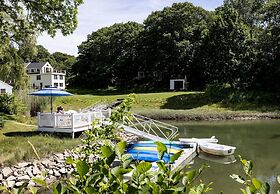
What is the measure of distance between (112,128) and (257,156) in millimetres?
15186

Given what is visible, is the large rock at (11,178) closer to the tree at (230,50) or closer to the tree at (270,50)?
the tree at (230,50)

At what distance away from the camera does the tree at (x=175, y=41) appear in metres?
53.4

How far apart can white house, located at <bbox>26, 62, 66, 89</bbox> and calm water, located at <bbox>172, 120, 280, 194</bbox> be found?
4827 centimetres

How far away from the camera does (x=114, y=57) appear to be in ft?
200

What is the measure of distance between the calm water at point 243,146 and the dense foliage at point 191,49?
1322 cm

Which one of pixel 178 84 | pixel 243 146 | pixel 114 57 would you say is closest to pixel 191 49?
pixel 178 84

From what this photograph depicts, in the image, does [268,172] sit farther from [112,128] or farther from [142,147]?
[112,128]

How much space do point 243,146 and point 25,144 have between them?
1157 cm

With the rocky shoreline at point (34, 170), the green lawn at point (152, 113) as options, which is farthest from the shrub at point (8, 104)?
the rocky shoreline at point (34, 170)

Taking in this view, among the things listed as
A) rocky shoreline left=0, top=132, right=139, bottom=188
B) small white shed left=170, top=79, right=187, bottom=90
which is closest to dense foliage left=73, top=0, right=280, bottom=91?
small white shed left=170, top=79, right=187, bottom=90

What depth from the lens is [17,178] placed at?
39.4 feet

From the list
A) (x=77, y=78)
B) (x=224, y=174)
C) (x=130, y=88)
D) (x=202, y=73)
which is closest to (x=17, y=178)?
(x=224, y=174)

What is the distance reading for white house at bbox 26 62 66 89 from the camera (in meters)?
72.5

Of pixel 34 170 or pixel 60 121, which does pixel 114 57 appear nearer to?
pixel 60 121
